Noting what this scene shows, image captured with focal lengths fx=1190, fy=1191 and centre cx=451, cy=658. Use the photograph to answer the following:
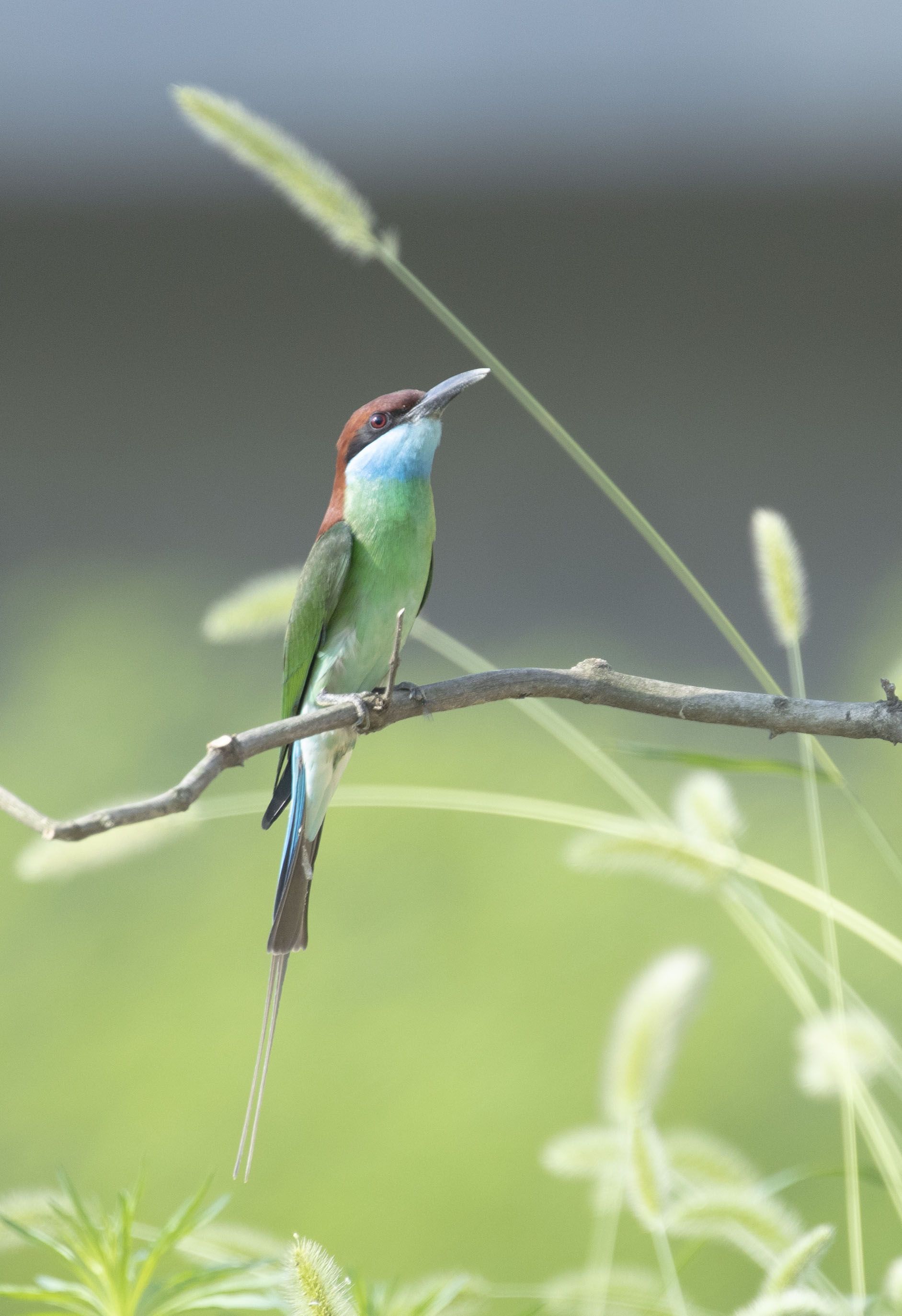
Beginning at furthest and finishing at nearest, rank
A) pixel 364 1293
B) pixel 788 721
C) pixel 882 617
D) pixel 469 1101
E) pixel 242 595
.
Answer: pixel 882 617
pixel 469 1101
pixel 242 595
pixel 364 1293
pixel 788 721

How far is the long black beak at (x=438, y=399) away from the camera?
74 centimetres

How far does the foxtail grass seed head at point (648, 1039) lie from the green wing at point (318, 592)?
31 cm

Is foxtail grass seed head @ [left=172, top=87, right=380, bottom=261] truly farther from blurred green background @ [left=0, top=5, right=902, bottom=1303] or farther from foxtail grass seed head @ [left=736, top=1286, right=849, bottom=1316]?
blurred green background @ [left=0, top=5, right=902, bottom=1303]

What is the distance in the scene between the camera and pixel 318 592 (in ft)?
2.54

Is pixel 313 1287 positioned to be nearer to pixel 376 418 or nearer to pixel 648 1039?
pixel 648 1039

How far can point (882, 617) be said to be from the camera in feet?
5.90

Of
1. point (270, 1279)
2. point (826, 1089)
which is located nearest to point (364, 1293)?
point (270, 1279)

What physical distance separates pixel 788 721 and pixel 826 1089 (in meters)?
0.32

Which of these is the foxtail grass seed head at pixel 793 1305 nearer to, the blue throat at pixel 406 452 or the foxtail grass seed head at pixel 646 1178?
the foxtail grass seed head at pixel 646 1178

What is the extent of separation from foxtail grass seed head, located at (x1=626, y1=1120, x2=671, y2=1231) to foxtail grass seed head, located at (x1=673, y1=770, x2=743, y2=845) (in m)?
0.19

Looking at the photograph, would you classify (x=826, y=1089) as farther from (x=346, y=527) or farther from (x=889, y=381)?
(x=889, y=381)

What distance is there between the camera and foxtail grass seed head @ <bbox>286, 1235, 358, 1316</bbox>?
57 cm

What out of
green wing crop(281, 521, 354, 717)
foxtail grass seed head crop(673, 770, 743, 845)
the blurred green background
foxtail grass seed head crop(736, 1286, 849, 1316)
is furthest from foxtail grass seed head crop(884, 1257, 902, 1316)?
the blurred green background

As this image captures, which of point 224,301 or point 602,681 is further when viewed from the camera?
point 224,301
